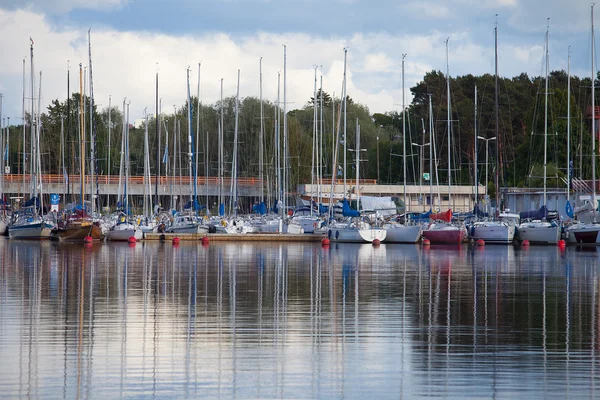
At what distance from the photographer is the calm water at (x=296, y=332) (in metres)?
14.0

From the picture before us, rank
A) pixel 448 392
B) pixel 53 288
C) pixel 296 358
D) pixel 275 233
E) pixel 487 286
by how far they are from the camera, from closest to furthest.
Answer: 1. pixel 448 392
2. pixel 296 358
3. pixel 53 288
4. pixel 487 286
5. pixel 275 233

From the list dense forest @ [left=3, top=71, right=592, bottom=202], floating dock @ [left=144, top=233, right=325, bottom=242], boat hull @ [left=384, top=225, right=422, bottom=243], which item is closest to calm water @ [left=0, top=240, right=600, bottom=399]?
boat hull @ [left=384, top=225, right=422, bottom=243]

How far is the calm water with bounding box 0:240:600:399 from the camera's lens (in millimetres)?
14000

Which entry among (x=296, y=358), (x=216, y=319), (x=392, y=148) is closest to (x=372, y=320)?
(x=216, y=319)

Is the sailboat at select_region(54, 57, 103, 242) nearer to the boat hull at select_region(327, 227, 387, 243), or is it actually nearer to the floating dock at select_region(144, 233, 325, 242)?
the floating dock at select_region(144, 233, 325, 242)

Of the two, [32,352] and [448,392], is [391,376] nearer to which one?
[448,392]

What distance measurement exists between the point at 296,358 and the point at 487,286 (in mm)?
14596

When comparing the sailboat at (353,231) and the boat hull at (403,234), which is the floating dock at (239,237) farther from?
the boat hull at (403,234)

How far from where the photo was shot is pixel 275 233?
63.3 metres

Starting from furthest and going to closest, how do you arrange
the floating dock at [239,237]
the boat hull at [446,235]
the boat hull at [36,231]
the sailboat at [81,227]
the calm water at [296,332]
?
the boat hull at [36,231] → the floating dock at [239,237] → the boat hull at [446,235] → the sailboat at [81,227] → the calm water at [296,332]

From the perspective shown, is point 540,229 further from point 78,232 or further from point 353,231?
point 78,232

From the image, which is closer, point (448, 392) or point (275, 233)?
point (448, 392)

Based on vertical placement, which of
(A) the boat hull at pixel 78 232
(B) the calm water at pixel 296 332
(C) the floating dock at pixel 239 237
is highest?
(A) the boat hull at pixel 78 232

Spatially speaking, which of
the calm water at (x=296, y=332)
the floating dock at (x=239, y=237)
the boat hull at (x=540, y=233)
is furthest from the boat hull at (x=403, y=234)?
the calm water at (x=296, y=332)
